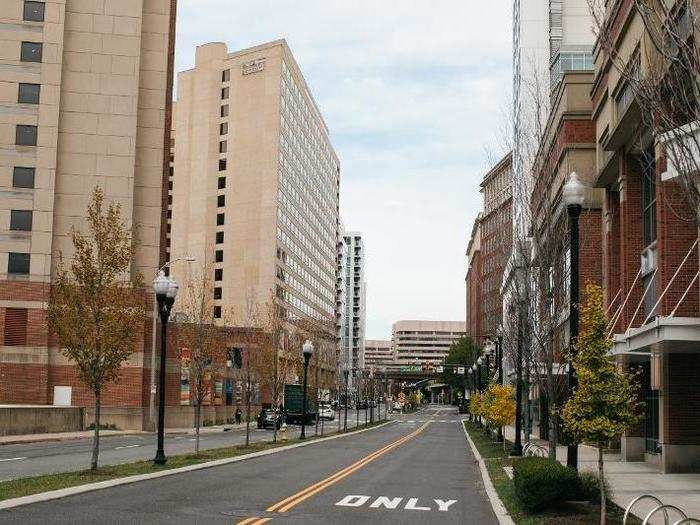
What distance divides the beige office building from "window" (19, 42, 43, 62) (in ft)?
182

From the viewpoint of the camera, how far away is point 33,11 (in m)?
67.3

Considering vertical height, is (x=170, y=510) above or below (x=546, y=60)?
below

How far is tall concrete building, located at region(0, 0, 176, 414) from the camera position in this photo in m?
65.1

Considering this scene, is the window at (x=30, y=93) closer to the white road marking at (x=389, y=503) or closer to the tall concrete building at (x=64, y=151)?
the tall concrete building at (x=64, y=151)

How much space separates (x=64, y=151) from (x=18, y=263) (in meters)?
8.97

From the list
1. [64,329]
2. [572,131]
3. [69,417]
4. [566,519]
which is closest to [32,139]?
[69,417]

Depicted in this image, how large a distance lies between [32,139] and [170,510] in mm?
55243

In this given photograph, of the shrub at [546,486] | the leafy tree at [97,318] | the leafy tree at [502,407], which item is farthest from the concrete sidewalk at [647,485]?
the leafy tree at [97,318]

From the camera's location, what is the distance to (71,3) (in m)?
69.1

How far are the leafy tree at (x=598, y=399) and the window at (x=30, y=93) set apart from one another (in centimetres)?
6013

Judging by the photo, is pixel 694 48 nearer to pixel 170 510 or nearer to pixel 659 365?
pixel 170 510

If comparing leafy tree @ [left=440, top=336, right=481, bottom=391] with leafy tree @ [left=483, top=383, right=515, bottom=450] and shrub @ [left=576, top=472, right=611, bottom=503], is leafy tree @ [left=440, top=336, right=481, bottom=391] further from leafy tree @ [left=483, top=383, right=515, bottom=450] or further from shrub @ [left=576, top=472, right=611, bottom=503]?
shrub @ [left=576, top=472, right=611, bottom=503]

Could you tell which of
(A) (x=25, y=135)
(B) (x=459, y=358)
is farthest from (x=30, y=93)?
(B) (x=459, y=358)

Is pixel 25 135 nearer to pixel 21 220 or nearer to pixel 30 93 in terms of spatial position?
pixel 30 93
